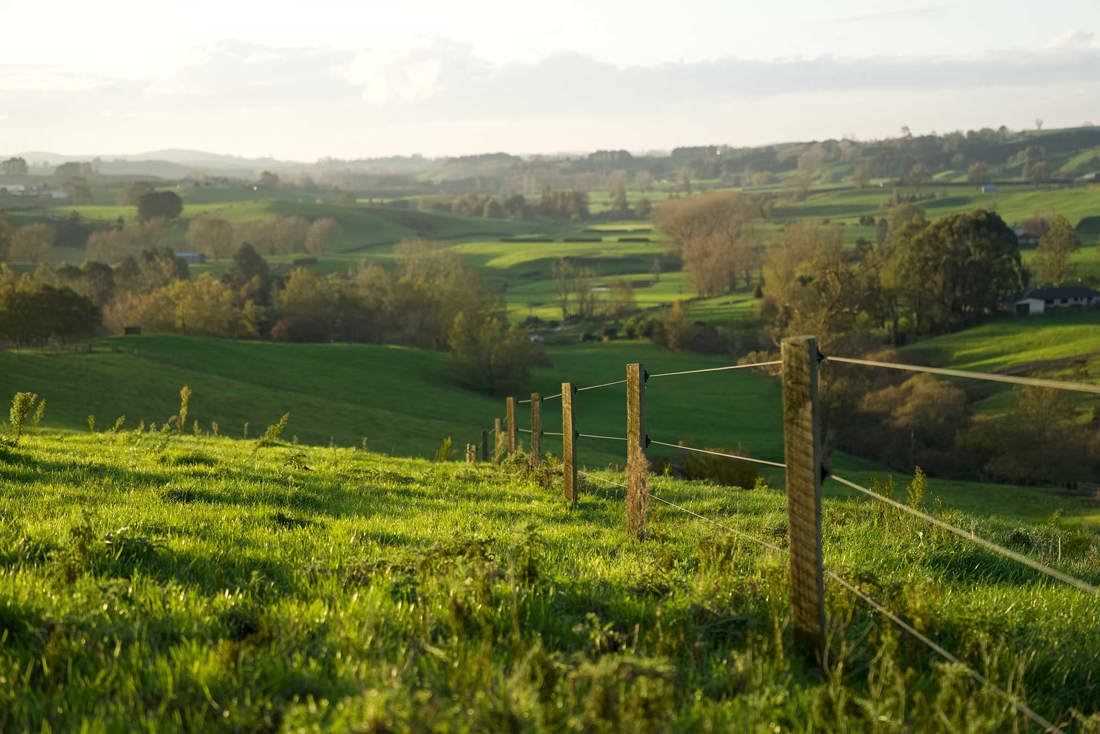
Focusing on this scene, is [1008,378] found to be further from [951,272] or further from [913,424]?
[951,272]

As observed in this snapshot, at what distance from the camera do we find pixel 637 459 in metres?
9.80

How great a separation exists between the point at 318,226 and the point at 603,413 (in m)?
128

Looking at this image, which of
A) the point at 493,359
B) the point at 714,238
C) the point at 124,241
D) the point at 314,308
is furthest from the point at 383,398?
the point at 124,241

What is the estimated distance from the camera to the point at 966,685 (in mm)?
4805

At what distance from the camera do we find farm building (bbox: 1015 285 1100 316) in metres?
108

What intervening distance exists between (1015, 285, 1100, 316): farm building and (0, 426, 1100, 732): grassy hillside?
111 m

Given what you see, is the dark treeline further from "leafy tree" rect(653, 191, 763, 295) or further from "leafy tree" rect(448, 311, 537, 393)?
"leafy tree" rect(653, 191, 763, 295)

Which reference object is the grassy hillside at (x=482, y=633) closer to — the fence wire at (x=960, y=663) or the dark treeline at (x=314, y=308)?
the fence wire at (x=960, y=663)

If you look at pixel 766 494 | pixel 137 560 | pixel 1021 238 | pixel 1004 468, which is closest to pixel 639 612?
pixel 137 560

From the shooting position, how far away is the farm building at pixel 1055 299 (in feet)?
354

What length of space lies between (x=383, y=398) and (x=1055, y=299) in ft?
275

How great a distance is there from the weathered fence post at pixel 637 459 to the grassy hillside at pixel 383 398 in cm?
3277

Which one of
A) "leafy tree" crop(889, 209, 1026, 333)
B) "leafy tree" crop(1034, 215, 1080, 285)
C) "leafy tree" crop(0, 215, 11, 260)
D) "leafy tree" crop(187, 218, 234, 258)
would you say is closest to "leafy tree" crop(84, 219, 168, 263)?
"leafy tree" crop(187, 218, 234, 258)

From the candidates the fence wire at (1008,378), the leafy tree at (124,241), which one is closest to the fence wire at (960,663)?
the fence wire at (1008,378)
